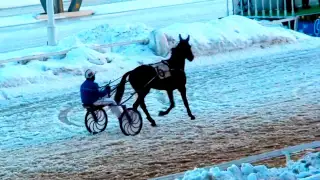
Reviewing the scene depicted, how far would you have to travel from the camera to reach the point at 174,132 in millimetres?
12070

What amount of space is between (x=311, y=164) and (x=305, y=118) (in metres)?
4.95

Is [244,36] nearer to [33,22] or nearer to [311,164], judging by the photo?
[33,22]

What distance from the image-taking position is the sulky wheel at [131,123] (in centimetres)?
1195

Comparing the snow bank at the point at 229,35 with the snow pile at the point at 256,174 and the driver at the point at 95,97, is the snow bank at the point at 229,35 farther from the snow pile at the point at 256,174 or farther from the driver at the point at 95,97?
the snow pile at the point at 256,174

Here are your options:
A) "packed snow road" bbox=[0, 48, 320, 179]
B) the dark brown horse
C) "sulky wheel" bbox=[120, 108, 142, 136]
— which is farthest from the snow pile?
the dark brown horse

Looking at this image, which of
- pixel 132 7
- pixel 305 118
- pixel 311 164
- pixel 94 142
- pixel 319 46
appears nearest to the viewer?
pixel 311 164

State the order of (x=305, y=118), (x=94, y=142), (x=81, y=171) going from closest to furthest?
(x=81, y=171)
(x=94, y=142)
(x=305, y=118)

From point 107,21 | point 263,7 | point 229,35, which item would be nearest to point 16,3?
point 107,21

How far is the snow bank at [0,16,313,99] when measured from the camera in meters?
18.5

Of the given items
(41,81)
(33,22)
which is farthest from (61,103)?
(33,22)

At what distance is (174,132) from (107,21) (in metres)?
17.8

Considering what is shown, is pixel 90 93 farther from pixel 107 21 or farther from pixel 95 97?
pixel 107 21

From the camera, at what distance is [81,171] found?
10062 mm

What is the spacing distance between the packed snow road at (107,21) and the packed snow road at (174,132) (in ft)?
32.1
